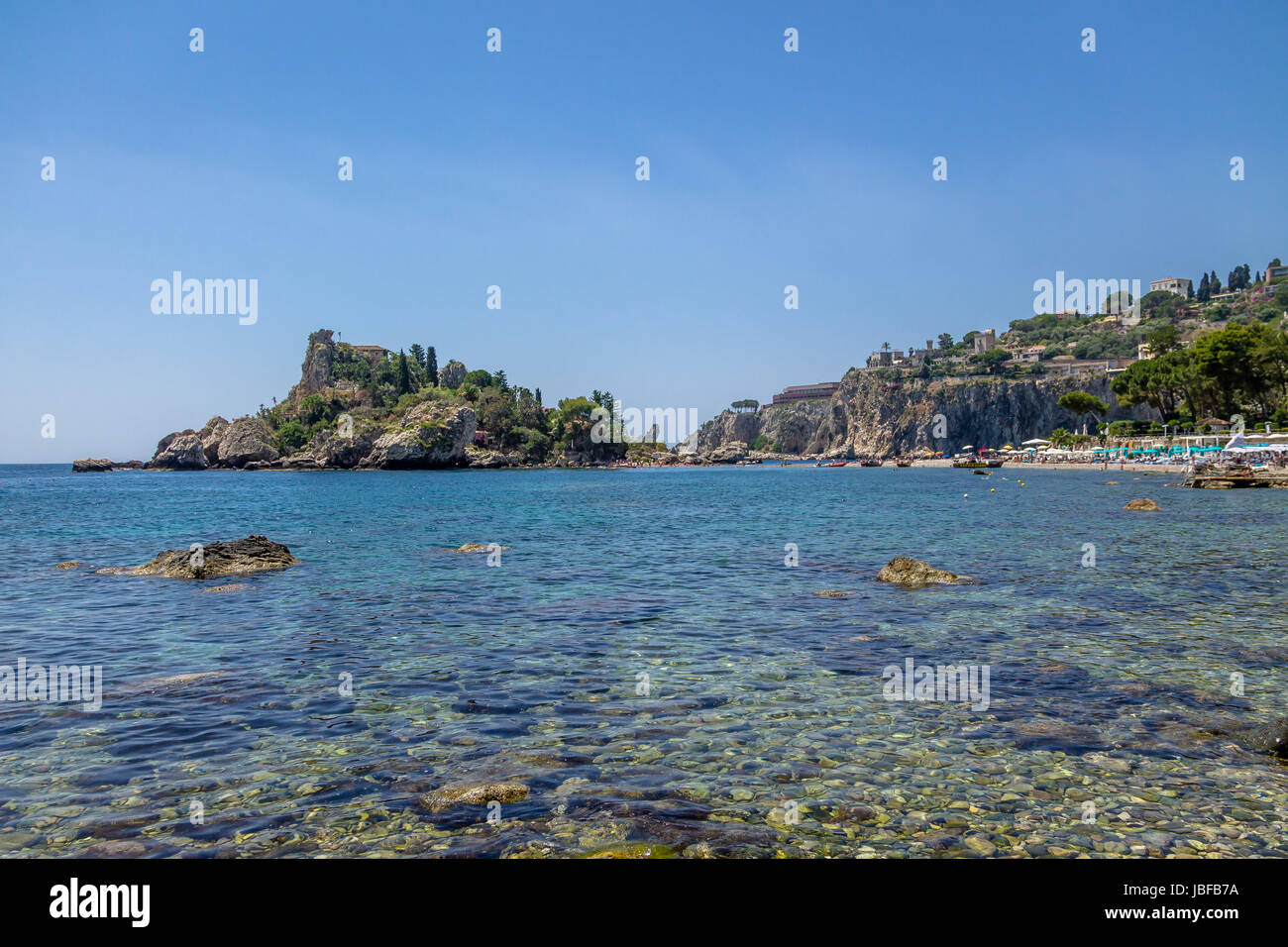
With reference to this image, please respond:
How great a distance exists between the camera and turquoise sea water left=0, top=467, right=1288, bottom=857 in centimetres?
766

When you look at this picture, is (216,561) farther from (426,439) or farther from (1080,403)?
(1080,403)

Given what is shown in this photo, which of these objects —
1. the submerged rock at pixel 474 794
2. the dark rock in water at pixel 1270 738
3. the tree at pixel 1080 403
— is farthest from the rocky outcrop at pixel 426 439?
the dark rock in water at pixel 1270 738

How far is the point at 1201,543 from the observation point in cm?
3138

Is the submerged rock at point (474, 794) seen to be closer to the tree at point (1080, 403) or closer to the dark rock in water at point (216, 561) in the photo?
the dark rock in water at point (216, 561)

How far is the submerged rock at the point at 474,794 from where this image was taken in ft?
26.9

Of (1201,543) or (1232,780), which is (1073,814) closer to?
(1232,780)

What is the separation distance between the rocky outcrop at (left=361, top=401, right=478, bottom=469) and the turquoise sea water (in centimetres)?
15646

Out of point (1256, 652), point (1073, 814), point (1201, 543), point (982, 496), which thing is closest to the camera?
point (1073, 814)

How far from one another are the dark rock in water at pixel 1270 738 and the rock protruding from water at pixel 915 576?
12.7 meters

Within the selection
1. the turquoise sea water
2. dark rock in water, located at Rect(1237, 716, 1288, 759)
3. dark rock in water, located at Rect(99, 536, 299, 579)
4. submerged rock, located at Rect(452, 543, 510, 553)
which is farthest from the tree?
dark rock in water, located at Rect(1237, 716, 1288, 759)

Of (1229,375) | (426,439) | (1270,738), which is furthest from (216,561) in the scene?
(426,439)

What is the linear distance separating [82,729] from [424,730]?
4.93 metres
